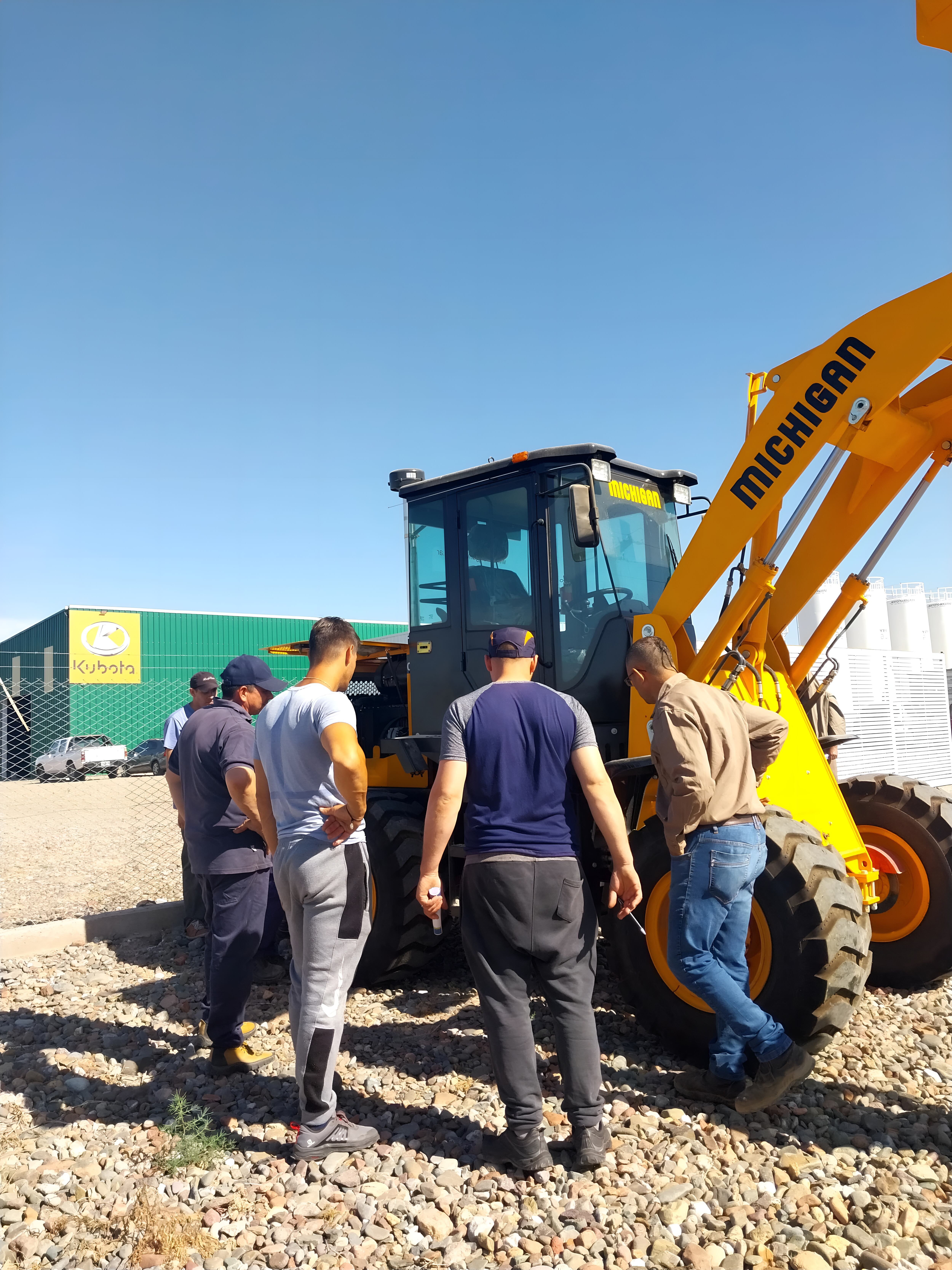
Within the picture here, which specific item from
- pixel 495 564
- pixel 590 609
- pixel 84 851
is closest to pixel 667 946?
pixel 590 609

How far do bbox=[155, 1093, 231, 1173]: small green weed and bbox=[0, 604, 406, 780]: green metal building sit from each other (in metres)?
17.9

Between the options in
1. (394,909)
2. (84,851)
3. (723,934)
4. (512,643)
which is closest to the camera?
(512,643)

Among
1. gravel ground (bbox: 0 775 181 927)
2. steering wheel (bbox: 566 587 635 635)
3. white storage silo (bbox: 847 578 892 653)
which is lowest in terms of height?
gravel ground (bbox: 0 775 181 927)

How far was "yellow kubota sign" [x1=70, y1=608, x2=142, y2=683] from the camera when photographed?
1078 inches

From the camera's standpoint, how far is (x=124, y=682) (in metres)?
27.5

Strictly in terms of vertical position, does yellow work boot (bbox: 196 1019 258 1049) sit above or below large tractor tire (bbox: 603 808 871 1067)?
below

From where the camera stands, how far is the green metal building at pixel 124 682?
2461 cm

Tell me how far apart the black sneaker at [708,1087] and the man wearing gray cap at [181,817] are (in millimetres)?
3242

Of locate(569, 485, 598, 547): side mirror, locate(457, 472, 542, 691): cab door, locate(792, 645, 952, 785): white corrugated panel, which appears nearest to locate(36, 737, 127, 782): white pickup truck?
locate(792, 645, 952, 785): white corrugated panel

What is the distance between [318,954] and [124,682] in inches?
1032

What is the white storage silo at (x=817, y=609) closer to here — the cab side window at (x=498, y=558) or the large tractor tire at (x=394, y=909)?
the cab side window at (x=498, y=558)

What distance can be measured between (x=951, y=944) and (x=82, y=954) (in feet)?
18.8

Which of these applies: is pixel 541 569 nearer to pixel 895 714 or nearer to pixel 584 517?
pixel 584 517

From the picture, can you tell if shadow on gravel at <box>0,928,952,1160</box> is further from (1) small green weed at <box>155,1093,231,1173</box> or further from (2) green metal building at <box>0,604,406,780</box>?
(2) green metal building at <box>0,604,406,780</box>
